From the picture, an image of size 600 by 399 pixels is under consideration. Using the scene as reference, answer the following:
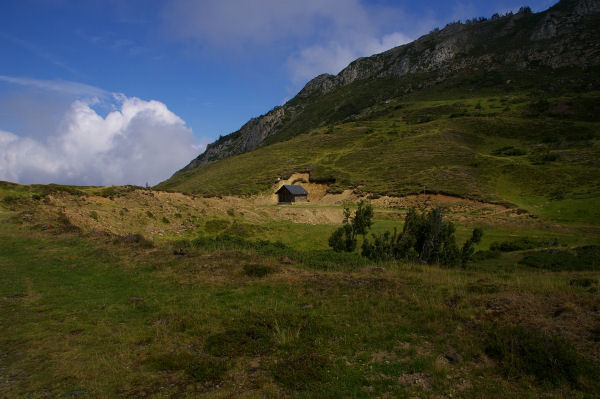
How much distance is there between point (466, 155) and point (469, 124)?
20371mm

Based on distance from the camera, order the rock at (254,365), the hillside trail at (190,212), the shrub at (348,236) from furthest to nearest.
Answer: the hillside trail at (190,212), the shrub at (348,236), the rock at (254,365)

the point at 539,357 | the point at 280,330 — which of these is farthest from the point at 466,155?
the point at 280,330

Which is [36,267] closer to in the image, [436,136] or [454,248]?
[454,248]

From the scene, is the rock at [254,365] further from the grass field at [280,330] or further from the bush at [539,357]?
the bush at [539,357]

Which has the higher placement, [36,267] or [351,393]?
[36,267]

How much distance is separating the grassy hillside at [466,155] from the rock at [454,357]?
36.4m

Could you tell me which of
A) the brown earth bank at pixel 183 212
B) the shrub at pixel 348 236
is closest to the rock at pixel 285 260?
the shrub at pixel 348 236

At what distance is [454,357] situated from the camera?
6066 mm

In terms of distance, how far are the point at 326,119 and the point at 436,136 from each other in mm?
80893

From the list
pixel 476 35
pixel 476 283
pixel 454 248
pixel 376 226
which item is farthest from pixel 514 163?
pixel 476 35

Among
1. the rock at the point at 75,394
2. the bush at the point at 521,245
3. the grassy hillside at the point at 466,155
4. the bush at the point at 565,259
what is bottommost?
the bush at the point at 521,245

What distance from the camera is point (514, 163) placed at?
54.7 metres

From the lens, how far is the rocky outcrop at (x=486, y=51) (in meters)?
113

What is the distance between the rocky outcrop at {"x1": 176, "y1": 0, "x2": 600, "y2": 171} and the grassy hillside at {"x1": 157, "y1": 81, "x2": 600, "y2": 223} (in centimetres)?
3031
